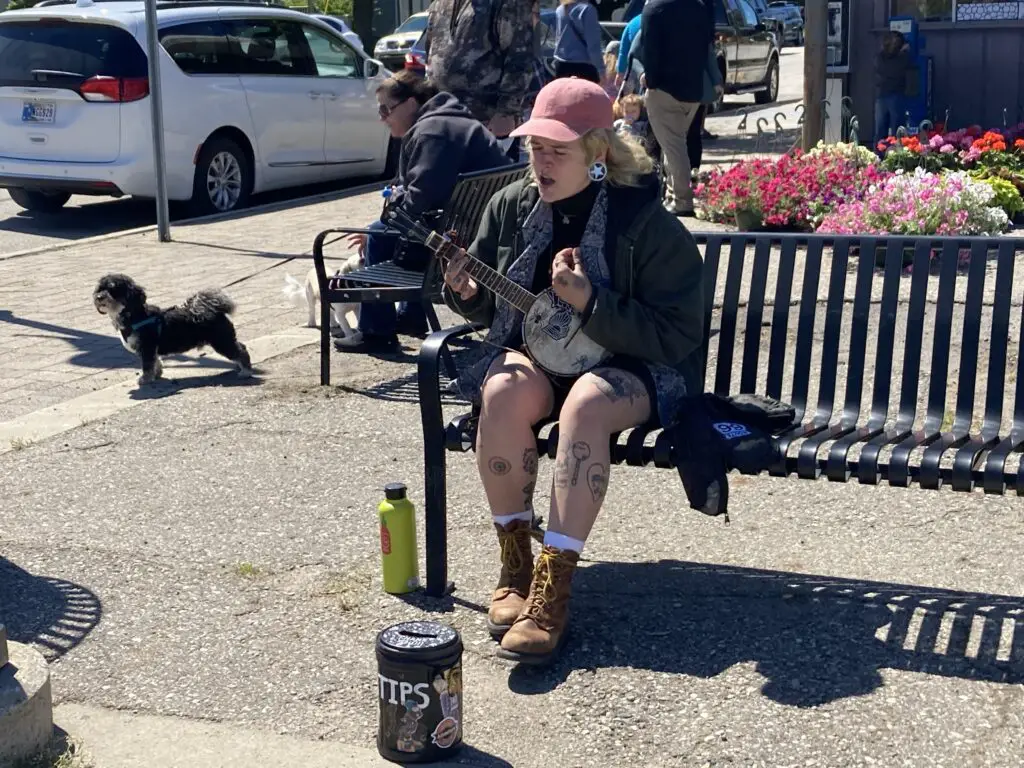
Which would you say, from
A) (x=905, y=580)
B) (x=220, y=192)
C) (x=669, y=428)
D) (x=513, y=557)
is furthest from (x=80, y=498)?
(x=220, y=192)

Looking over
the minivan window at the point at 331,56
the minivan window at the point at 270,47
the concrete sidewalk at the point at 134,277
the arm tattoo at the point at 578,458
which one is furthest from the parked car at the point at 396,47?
the arm tattoo at the point at 578,458

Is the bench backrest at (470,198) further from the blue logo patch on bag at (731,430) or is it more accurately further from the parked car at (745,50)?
the parked car at (745,50)

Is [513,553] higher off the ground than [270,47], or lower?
lower

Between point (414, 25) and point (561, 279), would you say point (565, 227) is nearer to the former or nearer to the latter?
point (561, 279)

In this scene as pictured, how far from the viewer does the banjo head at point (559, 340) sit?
13.7ft

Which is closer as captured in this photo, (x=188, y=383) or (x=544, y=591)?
(x=544, y=591)

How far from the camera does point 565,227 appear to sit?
4.32 meters

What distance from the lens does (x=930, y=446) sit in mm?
4098

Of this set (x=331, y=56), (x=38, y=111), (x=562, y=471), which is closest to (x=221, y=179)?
(x=38, y=111)

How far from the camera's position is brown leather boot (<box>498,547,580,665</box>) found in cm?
382

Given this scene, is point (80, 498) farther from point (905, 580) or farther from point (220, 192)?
point (220, 192)

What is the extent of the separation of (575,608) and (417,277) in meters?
2.77

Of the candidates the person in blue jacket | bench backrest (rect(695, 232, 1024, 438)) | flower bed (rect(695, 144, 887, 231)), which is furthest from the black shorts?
the person in blue jacket

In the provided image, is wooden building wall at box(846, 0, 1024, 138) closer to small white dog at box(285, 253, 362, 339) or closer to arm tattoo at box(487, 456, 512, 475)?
small white dog at box(285, 253, 362, 339)
